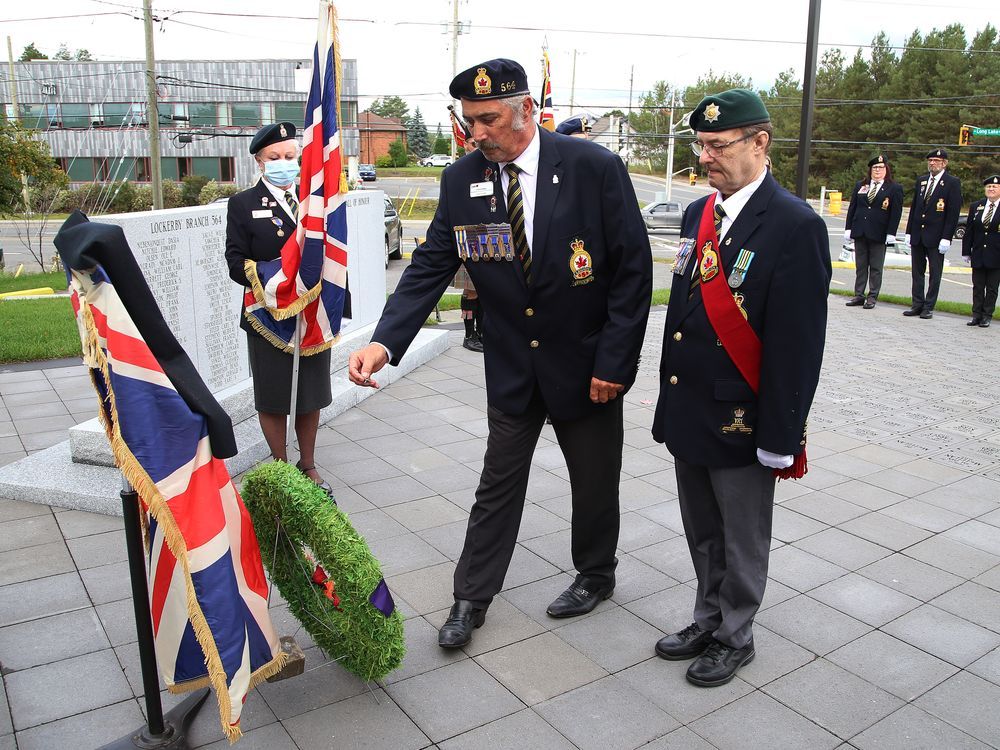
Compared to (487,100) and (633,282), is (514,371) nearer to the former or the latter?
(633,282)

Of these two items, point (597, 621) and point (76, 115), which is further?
point (76, 115)

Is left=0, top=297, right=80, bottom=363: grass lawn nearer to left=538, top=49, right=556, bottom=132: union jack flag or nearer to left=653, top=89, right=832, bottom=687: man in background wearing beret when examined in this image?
left=538, top=49, right=556, bottom=132: union jack flag

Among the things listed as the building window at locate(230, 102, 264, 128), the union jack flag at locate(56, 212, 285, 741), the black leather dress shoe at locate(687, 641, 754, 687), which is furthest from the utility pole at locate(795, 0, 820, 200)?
the building window at locate(230, 102, 264, 128)

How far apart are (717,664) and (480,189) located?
6.52ft

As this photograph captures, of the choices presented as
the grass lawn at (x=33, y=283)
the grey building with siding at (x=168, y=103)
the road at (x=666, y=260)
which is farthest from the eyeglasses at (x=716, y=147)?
the grey building with siding at (x=168, y=103)

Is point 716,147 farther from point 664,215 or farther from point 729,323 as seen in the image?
point 664,215

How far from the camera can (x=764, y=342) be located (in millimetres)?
2939

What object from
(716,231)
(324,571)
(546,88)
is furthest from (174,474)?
(546,88)

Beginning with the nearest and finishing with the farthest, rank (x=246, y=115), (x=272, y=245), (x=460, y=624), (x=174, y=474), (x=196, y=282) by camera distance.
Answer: (x=174, y=474), (x=460, y=624), (x=272, y=245), (x=196, y=282), (x=246, y=115)

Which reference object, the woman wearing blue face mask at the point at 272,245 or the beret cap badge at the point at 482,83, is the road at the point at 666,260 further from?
the beret cap badge at the point at 482,83

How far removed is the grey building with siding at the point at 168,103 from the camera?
54.3m

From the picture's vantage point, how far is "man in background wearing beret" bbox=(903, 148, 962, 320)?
38.1ft

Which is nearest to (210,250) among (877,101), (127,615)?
(127,615)

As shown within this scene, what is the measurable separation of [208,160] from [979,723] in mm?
59217
